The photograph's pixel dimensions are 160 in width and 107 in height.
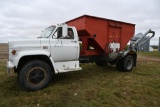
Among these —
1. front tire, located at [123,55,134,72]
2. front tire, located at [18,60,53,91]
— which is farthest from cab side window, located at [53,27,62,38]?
front tire, located at [123,55,134,72]

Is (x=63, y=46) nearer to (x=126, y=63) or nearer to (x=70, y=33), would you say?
(x=70, y=33)

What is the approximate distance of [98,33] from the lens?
7066 millimetres

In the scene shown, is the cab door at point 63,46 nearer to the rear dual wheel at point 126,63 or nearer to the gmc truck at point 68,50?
the gmc truck at point 68,50

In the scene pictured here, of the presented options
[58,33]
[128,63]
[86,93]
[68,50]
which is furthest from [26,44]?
[128,63]

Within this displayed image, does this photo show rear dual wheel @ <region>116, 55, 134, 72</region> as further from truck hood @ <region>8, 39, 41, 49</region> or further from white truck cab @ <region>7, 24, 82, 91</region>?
truck hood @ <region>8, 39, 41, 49</region>

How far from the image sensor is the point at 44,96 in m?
4.67

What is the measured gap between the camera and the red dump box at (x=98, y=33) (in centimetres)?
664

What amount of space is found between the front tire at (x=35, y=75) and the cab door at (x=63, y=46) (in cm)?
58

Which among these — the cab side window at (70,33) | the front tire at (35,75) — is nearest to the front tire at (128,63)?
the cab side window at (70,33)

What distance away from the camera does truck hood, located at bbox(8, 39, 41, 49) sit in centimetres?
493

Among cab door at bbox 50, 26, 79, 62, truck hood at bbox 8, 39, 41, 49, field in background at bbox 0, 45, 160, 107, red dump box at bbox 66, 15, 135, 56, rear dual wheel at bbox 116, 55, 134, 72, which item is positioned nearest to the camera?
field in background at bbox 0, 45, 160, 107

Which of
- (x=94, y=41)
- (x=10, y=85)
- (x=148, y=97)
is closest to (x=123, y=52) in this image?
(x=94, y=41)

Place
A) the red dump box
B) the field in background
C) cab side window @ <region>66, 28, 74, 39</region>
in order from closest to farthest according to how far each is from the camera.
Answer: the field in background < cab side window @ <region>66, 28, 74, 39</region> < the red dump box

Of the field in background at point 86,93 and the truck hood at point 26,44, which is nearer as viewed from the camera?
the field in background at point 86,93
